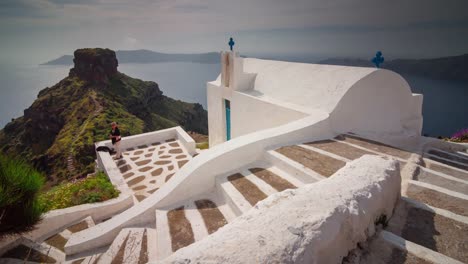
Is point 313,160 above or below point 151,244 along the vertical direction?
above

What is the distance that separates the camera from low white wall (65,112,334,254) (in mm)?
3922

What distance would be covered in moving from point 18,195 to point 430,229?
18.2 ft

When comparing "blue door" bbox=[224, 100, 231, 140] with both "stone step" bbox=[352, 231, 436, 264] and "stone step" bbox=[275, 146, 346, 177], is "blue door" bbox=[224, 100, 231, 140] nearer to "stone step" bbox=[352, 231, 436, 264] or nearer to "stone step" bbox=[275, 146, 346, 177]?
"stone step" bbox=[275, 146, 346, 177]

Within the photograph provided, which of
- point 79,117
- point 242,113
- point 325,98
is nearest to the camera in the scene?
point 325,98

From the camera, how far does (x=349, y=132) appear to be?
629 centimetres

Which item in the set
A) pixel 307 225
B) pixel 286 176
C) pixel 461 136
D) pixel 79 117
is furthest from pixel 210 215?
pixel 79 117

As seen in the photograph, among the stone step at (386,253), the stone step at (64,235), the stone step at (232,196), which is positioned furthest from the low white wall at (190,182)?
the stone step at (386,253)

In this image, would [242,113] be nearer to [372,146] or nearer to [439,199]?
[372,146]

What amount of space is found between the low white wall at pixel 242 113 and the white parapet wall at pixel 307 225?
12.7ft

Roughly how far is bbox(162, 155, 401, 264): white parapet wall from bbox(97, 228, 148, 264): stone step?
A: 7.19 ft

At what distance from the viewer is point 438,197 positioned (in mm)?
3350

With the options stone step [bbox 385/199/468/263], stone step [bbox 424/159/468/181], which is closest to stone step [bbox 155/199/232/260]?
stone step [bbox 385/199/468/263]

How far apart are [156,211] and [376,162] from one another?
11.1 ft

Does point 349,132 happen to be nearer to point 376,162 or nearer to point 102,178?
point 376,162
